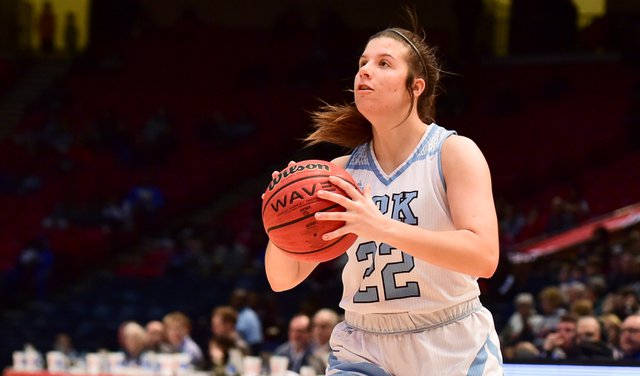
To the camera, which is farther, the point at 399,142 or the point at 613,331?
the point at 613,331

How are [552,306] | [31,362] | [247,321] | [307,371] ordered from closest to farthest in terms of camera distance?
[307,371]
[31,362]
[552,306]
[247,321]

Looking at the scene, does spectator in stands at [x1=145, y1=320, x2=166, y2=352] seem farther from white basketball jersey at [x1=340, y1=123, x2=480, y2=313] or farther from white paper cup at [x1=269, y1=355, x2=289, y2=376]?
white basketball jersey at [x1=340, y1=123, x2=480, y2=313]

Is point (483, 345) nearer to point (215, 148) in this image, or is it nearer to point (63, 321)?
point (63, 321)

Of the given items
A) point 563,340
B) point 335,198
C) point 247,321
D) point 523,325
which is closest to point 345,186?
point 335,198

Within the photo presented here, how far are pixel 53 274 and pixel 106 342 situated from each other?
4245 mm

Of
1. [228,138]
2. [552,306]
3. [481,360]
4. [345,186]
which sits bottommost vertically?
[552,306]

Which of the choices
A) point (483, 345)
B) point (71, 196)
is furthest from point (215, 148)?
point (483, 345)

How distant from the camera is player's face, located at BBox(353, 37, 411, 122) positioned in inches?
128

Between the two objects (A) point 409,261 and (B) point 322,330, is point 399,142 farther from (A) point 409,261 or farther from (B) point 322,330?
(B) point 322,330

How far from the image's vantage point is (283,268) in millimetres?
3492

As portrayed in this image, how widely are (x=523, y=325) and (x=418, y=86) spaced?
5.08 meters

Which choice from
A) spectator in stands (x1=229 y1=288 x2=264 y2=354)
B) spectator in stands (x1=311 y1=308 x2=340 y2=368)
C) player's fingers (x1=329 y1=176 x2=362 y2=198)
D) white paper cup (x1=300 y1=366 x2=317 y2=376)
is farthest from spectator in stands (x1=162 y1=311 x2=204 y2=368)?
player's fingers (x1=329 y1=176 x2=362 y2=198)

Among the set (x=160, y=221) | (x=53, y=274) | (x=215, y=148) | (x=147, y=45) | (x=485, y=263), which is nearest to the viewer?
(x=485, y=263)

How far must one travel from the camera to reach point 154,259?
15.1 meters
